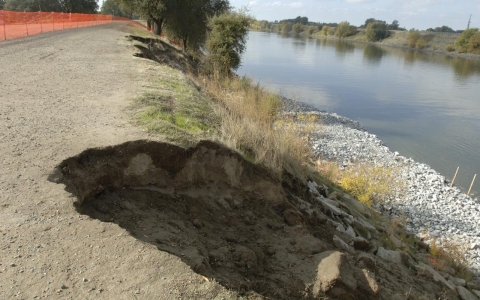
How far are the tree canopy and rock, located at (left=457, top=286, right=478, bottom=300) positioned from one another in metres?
50.2

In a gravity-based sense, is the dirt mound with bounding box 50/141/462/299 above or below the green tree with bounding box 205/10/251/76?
below

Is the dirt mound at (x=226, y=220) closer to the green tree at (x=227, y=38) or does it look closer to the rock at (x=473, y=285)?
the rock at (x=473, y=285)

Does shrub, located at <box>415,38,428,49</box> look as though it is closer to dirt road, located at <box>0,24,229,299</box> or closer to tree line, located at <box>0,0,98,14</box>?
tree line, located at <box>0,0,98,14</box>

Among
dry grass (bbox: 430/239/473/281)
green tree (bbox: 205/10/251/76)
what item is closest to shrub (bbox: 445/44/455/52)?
green tree (bbox: 205/10/251/76)

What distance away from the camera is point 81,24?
114ft

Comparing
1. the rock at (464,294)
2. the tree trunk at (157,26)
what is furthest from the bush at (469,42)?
the rock at (464,294)

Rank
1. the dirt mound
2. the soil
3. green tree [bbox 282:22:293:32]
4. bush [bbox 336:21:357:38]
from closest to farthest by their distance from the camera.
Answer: the soil < the dirt mound < bush [bbox 336:21:357:38] < green tree [bbox 282:22:293:32]

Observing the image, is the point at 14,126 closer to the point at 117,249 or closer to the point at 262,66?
the point at 117,249

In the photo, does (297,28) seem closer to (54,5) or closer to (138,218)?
(54,5)

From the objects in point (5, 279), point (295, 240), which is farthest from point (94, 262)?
point (295, 240)

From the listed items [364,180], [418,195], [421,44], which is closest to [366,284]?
[364,180]

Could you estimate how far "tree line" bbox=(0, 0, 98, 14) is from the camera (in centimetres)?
4684

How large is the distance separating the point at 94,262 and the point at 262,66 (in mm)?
40777

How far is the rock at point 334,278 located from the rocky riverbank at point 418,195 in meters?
7.24
